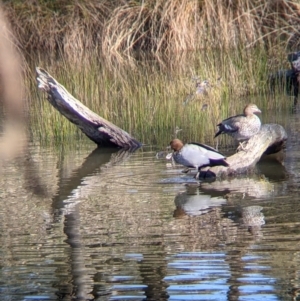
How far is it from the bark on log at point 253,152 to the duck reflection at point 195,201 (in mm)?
461

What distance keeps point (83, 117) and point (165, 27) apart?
9.20m

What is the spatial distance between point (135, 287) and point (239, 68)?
8.62 metres

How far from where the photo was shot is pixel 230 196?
6.82 metres

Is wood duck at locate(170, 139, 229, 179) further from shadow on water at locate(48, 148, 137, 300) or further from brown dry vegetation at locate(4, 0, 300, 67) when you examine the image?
brown dry vegetation at locate(4, 0, 300, 67)

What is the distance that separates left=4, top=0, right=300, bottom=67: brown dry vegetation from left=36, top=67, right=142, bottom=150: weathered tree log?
6.64 metres

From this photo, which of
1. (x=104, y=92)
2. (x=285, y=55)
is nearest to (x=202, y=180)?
(x=104, y=92)

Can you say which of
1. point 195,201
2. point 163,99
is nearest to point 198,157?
point 195,201

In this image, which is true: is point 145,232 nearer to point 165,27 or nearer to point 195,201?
point 195,201

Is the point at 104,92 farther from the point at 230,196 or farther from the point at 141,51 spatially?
the point at 141,51

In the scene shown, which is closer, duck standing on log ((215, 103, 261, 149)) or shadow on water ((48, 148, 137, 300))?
shadow on water ((48, 148, 137, 300))

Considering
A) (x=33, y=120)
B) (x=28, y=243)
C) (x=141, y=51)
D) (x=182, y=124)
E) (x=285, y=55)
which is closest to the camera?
(x=28, y=243)

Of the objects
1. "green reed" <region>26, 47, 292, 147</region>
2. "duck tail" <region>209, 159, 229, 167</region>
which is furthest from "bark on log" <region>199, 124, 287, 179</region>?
"green reed" <region>26, 47, 292, 147</region>

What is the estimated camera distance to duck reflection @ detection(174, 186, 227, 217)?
6347mm

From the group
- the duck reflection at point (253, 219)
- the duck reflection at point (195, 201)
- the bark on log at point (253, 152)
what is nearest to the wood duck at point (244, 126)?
the bark on log at point (253, 152)
